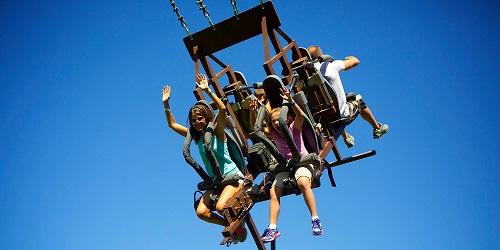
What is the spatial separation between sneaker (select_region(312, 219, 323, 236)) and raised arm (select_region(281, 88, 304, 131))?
1.12 meters

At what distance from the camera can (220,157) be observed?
24.0 feet

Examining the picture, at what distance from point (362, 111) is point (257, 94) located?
1579 mm

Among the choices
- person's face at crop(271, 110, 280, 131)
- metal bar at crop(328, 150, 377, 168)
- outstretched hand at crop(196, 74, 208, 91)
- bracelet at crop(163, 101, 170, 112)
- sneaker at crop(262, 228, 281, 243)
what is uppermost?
outstretched hand at crop(196, 74, 208, 91)

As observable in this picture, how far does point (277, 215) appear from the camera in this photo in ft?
22.6

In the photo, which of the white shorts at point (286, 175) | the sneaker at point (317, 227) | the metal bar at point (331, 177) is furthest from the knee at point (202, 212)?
the metal bar at point (331, 177)

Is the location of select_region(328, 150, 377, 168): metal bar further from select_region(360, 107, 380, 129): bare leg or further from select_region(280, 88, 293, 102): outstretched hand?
select_region(280, 88, 293, 102): outstretched hand

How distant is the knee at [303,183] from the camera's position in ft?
22.4

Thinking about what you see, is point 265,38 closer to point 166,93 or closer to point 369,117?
point 166,93

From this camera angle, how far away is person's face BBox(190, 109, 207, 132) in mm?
7379

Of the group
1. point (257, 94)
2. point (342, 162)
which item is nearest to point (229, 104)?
point (257, 94)

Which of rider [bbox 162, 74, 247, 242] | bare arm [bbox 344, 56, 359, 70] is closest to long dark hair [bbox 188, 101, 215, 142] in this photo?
rider [bbox 162, 74, 247, 242]

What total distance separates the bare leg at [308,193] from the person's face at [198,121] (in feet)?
4.42

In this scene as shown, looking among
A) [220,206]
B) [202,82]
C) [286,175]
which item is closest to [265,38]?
[202,82]

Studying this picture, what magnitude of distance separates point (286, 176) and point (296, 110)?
29.9 inches
